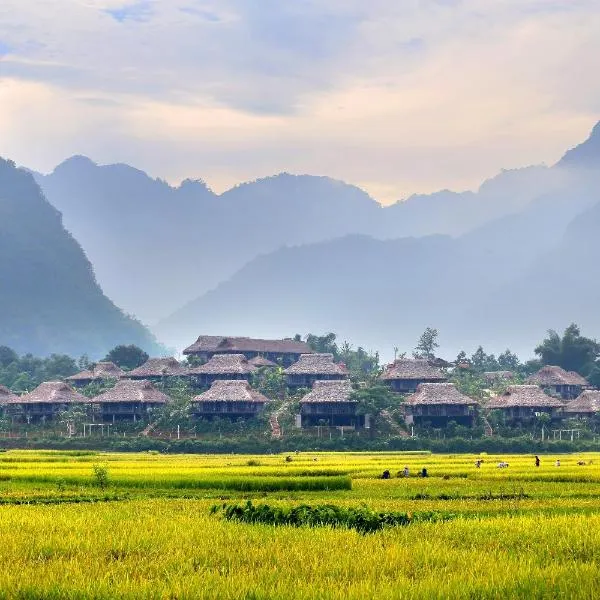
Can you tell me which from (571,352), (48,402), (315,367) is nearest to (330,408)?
(315,367)

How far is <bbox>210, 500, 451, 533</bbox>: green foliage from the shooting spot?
1877cm

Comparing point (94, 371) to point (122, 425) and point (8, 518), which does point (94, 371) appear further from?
point (8, 518)

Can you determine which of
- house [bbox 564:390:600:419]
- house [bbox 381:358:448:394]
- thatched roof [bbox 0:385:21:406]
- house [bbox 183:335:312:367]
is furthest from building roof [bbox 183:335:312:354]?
house [bbox 564:390:600:419]

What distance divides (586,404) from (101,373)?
135ft

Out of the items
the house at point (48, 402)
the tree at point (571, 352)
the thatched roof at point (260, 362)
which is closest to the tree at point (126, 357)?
the thatched roof at point (260, 362)

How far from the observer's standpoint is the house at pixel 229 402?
74688 millimetres

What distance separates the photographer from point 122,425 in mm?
75938

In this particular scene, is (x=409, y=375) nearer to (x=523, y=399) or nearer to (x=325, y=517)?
(x=523, y=399)

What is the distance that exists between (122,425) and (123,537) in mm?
60192

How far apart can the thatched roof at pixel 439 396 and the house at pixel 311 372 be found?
1273 centimetres

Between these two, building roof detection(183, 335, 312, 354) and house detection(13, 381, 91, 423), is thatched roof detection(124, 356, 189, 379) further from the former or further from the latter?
house detection(13, 381, 91, 423)

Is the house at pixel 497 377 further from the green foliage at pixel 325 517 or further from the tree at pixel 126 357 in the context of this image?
the green foliage at pixel 325 517

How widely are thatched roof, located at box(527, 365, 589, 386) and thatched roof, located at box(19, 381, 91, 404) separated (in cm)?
3687

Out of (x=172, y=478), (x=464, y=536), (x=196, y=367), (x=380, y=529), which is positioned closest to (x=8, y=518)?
(x=380, y=529)
